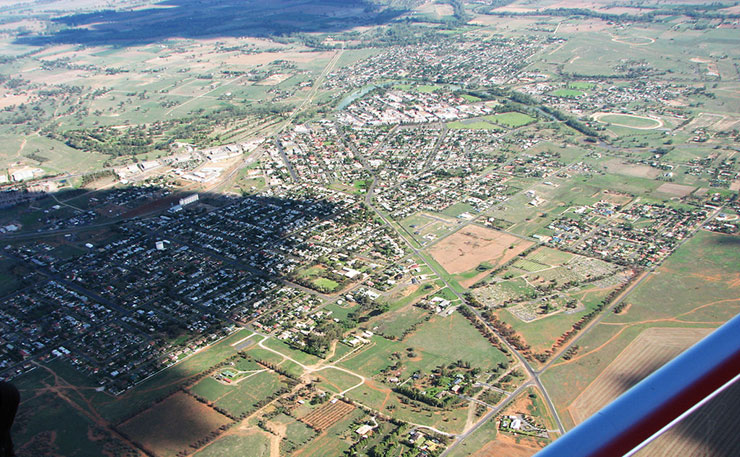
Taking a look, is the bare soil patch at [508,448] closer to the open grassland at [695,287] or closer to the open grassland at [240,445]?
the open grassland at [240,445]

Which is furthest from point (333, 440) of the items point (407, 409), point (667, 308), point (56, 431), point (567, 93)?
point (567, 93)

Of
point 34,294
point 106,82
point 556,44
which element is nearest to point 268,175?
point 34,294

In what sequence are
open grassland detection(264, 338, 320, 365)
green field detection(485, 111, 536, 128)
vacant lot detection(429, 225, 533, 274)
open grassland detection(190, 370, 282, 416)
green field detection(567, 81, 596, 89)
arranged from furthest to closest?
green field detection(567, 81, 596, 89) < green field detection(485, 111, 536, 128) < vacant lot detection(429, 225, 533, 274) < open grassland detection(264, 338, 320, 365) < open grassland detection(190, 370, 282, 416)

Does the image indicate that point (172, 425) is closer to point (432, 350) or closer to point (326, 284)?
point (432, 350)

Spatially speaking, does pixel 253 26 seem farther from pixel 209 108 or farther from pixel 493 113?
pixel 493 113

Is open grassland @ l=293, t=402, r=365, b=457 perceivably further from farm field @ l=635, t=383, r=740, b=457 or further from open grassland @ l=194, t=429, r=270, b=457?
farm field @ l=635, t=383, r=740, b=457

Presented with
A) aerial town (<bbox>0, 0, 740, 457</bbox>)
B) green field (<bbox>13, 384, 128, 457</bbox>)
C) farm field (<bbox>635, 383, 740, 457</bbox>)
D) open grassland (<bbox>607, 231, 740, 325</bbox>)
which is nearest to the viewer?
farm field (<bbox>635, 383, 740, 457</bbox>)

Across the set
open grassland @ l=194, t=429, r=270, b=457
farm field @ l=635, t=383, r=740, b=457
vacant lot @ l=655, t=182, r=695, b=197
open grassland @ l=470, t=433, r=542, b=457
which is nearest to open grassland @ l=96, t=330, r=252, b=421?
open grassland @ l=194, t=429, r=270, b=457

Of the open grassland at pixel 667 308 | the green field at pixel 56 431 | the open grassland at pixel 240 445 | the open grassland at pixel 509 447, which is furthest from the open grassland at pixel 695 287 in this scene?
the green field at pixel 56 431
